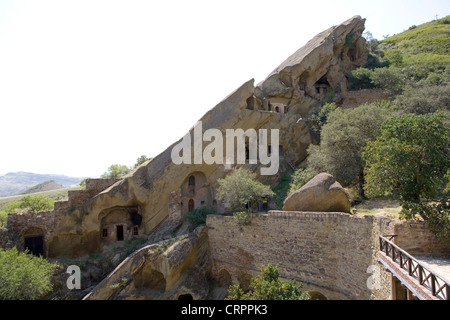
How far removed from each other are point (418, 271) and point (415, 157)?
182 inches

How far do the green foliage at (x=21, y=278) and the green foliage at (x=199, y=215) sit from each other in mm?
8620

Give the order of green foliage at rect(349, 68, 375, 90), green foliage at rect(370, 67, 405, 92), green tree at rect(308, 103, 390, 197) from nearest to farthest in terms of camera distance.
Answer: green tree at rect(308, 103, 390, 197) → green foliage at rect(370, 67, 405, 92) → green foliage at rect(349, 68, 375, 90)

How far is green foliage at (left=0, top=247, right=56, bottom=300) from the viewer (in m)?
15.3

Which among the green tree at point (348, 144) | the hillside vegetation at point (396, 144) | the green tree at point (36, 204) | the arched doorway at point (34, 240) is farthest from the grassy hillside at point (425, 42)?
the green tree at point (36, 204)

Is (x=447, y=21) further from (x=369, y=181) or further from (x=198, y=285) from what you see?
(x=198, y=285)

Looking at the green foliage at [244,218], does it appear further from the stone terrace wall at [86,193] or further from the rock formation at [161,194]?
the stone terrace wall at [86,193]

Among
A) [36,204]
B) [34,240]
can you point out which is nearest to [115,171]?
[36,204]

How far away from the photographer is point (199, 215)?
20.6m

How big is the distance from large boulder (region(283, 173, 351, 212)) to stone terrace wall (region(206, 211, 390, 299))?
74 centimetres

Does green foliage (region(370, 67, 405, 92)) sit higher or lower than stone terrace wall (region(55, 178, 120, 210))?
higher

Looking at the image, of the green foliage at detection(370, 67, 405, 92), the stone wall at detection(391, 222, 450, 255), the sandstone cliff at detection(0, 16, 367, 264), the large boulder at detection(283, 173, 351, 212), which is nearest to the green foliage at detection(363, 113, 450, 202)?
the stone wall at detection(391, 222, 450, 255)

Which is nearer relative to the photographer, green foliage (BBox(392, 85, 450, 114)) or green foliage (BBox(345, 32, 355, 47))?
green foliage (BBox(392, 85, 450, 114))

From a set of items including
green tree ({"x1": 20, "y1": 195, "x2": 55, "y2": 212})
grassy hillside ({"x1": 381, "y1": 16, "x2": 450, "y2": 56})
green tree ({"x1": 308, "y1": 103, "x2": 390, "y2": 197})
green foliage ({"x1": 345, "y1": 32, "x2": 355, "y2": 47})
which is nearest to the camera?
green tree ({"x1": 308, "y1": 103, "x2": 390, "y2": 197})

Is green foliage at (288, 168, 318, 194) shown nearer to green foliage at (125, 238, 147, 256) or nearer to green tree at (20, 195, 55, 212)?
green foliage at (125, 238, 147, 256)
